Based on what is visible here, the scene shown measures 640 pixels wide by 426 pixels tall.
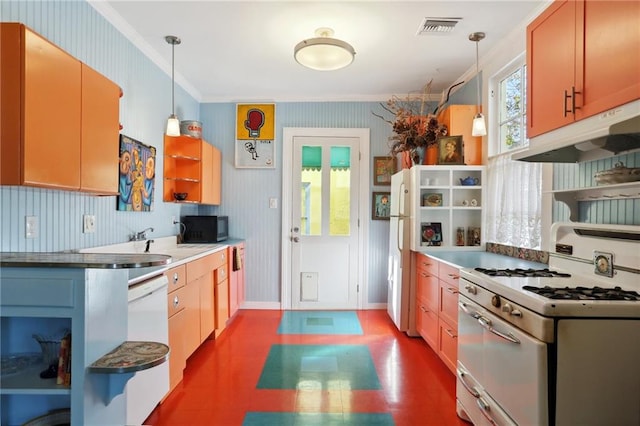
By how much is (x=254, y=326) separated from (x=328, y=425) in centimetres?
192

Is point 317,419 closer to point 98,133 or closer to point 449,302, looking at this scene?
point 449,302

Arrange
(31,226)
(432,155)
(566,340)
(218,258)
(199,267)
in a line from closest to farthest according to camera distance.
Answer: (566,340), (31,226), (199,267), (218,258), (432,155)

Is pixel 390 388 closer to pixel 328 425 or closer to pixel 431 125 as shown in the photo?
pixel 328 425

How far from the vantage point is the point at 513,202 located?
115 inches

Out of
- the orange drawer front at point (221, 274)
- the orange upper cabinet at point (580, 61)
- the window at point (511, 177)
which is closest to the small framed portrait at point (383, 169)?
the window at point (511, 177)

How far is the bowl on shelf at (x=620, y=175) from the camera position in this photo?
1.64m

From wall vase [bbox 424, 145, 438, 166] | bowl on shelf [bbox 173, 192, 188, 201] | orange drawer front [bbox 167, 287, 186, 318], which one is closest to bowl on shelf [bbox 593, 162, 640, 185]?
wall vase [bbox 424, 145, 438, 166]

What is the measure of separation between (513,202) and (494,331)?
5.41ft

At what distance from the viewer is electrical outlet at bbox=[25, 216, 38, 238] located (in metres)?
1.83

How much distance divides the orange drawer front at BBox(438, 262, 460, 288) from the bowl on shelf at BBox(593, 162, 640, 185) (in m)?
1.04

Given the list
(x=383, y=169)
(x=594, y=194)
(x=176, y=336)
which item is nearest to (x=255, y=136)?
(x=383, y=169)

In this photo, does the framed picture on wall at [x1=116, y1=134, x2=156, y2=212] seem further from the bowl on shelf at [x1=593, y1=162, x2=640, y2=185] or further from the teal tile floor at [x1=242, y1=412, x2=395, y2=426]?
the bowl on shelf at [x1=593, y1=162, x2=640, y2=185]

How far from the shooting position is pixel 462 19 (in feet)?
8.71

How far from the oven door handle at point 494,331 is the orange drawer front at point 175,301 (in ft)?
6.32
